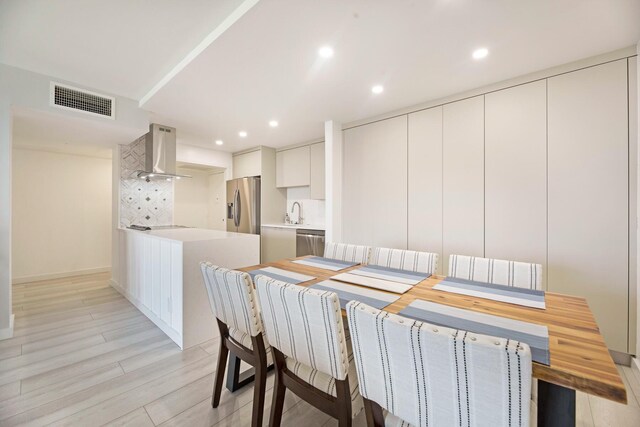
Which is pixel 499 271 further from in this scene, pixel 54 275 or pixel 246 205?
pixel 54 275

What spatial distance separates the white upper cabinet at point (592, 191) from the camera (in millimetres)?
1989

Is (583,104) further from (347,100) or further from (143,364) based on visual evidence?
(143,364)

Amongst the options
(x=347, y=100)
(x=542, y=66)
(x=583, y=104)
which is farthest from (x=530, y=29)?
(x=347, y=100)

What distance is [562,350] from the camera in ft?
2.85

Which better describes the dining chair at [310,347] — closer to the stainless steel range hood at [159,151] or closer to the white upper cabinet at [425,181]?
the white upper cabinet at [425,181]

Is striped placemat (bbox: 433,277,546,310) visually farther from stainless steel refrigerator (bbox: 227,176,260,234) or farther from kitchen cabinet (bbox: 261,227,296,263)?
stainless steel refrigerator (bbox: 227,176,260,234)

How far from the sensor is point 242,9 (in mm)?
1602

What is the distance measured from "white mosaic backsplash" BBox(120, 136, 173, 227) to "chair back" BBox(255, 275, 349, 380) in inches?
147

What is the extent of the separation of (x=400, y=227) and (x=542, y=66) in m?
1.86

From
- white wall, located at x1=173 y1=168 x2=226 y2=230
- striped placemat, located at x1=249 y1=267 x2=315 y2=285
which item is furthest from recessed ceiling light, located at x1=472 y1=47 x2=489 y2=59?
white wall, located at x1=173 y1=168 x2=226 y2=230

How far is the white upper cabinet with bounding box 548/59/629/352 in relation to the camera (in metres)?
1.99

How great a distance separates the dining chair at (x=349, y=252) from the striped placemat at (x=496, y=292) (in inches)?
31.2

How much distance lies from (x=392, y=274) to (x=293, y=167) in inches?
130

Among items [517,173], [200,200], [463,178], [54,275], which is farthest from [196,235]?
[200,200]
